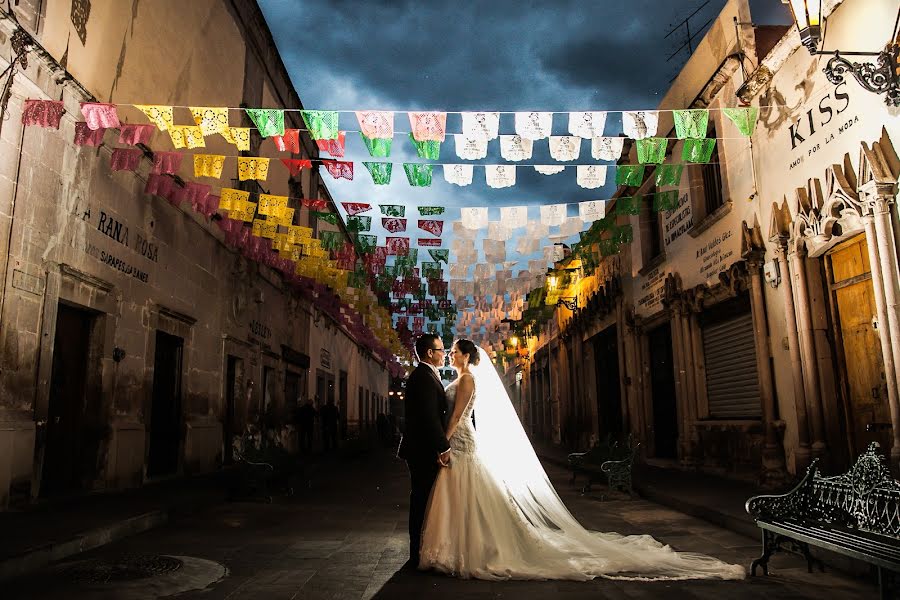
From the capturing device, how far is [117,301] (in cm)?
1031

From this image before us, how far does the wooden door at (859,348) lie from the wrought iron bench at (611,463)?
3224mm

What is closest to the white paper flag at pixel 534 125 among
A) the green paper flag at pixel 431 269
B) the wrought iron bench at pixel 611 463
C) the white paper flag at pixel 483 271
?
the wrought iron bench at pixel 611 463

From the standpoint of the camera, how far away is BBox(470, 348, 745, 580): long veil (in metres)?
5.06

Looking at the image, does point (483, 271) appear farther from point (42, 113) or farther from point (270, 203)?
point (42, 113)

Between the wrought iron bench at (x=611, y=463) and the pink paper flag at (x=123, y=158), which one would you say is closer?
the pink paper flag at (x=123, y=158)

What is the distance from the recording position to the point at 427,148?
9586 millimetres

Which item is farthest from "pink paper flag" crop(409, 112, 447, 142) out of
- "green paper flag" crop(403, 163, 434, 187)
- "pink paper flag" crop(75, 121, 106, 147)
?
"pink paper flag" crop(75, 121, 106, 147)

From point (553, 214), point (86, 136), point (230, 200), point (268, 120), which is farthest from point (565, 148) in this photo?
point (86, 136)

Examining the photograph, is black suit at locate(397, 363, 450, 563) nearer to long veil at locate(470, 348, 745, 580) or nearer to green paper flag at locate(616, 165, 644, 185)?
long veil at locate(470, 348, 745, 580)

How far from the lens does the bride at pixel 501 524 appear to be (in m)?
5.04

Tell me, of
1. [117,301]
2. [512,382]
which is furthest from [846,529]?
[512,382]

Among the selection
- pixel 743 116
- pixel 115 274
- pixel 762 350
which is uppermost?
pixel 743 116

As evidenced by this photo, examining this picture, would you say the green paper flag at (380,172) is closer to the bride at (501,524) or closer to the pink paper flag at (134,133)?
the pink paper flag at (134,133)

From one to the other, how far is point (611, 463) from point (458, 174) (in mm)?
5372
